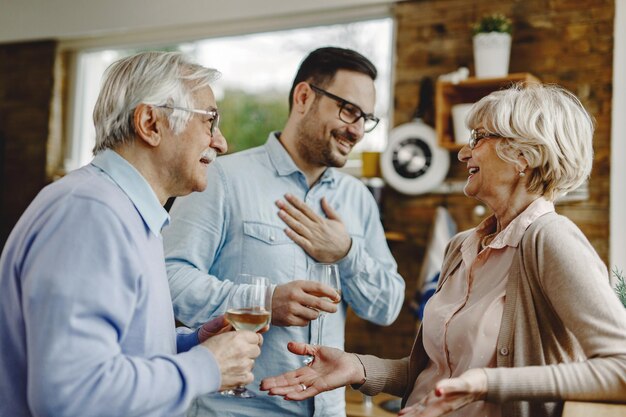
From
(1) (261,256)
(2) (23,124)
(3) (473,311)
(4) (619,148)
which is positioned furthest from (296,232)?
(2) (23,124)

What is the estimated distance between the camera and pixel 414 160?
3.55 meters

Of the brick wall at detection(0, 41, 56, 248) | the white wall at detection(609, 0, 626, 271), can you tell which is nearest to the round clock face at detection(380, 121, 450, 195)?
the white wall at detection(609, 0, 626, 271)

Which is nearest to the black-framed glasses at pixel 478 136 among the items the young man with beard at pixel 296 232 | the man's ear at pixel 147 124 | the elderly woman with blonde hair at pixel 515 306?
the elderly woman with blonde hair at pixel 515 306

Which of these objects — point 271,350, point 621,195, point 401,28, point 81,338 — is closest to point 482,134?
point 271,350

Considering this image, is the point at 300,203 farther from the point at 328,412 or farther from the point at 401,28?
the point at 401,28

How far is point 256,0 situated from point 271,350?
9.37ft

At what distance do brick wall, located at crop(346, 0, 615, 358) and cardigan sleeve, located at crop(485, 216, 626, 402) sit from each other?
1990 millimetres

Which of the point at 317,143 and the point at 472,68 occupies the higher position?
the point at 472,68

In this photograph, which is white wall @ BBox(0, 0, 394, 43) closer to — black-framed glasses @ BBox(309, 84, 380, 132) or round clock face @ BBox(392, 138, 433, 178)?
round clock face @ BBox(392, 138, 433, 178)

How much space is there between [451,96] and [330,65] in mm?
1438

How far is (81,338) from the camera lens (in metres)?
1.10

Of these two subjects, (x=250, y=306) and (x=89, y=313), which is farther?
(x=250, y=306)

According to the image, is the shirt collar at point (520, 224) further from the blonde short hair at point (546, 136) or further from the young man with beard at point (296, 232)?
the young man with beard at point (296, 232)

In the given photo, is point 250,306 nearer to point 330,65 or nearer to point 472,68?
point 330,65
